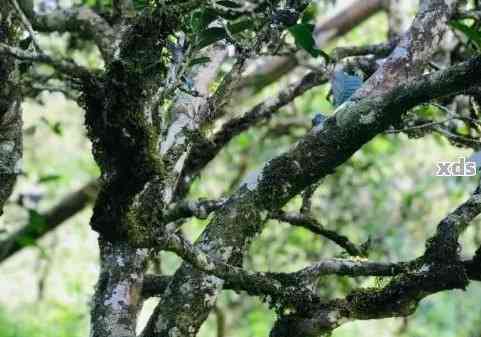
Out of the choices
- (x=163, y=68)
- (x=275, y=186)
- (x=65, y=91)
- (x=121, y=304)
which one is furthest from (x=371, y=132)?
(x=65, y=91)

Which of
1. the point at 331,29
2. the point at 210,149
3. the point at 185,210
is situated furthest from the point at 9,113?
the point at 331,29

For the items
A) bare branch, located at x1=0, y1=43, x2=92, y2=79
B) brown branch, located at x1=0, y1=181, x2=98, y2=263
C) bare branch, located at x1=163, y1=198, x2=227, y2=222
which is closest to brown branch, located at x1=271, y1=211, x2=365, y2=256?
bare branch, located at x1=163, y1=198, x2=227, y2=222

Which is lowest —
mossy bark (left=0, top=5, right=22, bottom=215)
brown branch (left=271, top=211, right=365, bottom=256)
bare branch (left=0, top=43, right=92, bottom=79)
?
bare branch (left=0, top=43, right=92, bottom=79)

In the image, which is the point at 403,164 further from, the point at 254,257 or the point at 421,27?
the point at 421,27

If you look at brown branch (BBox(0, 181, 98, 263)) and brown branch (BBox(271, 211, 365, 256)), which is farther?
brown branch (BBox(0, 181, 98, 263))

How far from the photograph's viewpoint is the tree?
1.39 m

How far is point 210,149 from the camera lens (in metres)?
2.61

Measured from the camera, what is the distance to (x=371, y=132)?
173 cm

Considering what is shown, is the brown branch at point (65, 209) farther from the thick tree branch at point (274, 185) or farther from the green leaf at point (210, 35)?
the green leaf at point (210, 35)

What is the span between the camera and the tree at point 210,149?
54.7 inches

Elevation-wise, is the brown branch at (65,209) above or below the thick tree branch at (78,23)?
above

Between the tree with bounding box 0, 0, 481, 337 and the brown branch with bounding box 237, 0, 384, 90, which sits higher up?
the brown branch with bounding box 237, 0, 384, 90

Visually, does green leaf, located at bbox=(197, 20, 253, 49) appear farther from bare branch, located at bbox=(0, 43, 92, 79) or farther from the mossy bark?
the mossy bark

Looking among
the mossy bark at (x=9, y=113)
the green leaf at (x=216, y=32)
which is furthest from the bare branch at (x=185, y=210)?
the mossy bark at (x=9, y=113)
